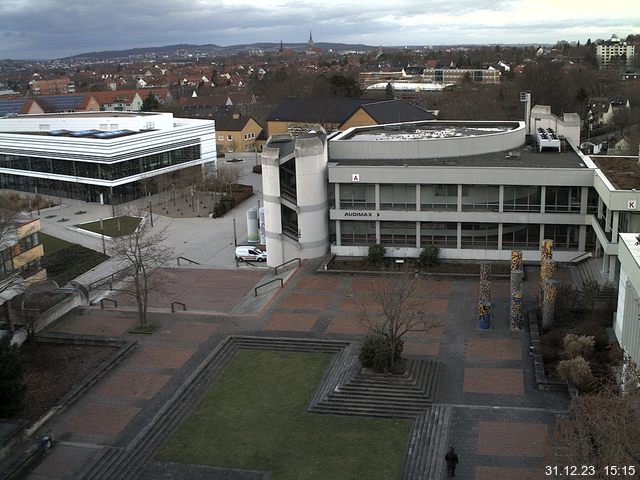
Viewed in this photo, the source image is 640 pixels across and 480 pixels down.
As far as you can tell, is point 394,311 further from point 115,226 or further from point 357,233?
point 115,226

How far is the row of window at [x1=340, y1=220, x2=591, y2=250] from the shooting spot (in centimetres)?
3841

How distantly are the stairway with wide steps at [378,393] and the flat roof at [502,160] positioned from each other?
17309 millimetres

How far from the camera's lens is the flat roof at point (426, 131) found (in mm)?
46491

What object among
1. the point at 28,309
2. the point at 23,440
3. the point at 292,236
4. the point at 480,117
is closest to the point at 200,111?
the point at 480,117

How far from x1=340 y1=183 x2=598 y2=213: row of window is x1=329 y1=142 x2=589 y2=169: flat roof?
5.78 ft

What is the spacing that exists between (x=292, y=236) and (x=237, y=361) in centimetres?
1342

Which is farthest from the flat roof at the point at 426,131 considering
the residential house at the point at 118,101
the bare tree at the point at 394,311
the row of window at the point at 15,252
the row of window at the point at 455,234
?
the residential house at the point at 118,101

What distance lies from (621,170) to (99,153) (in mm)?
42573

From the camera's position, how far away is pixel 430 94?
13262 centimetres

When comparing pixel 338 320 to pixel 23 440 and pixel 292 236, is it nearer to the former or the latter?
pixel 292 236

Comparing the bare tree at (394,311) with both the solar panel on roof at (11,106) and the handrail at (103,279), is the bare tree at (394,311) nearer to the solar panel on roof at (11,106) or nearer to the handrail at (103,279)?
the handrail at (103,279)

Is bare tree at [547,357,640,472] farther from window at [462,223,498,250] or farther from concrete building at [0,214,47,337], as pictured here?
concrete building at [0,214,47,337]

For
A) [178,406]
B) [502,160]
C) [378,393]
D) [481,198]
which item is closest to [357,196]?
[481,198]

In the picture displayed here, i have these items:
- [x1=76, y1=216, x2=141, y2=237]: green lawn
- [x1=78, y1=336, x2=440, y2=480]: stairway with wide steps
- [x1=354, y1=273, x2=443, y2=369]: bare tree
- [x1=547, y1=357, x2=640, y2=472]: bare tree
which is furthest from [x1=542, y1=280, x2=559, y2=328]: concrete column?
[x1=76, y1=216, x2=141, y2=237]: green lawn
